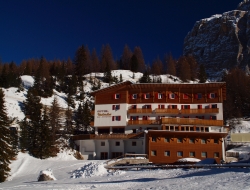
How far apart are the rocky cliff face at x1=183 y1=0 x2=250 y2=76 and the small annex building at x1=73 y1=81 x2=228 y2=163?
92.9 meters

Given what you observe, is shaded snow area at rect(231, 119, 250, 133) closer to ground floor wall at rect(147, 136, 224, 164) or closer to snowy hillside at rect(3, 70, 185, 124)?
ground floor wall at rect(147, 136, 224, 164)

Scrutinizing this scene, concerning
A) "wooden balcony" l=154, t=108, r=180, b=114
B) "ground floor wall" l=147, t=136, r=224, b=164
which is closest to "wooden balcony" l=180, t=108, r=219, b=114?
"wooden balcony" l=154, t=108, r=180, b=114

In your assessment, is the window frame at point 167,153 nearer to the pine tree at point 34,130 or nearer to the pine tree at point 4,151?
the pine tree at point 34,130

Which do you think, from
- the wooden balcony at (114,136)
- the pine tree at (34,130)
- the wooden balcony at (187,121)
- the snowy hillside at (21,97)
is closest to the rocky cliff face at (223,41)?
the snowy hillside at (21,97)

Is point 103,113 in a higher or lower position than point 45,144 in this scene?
higher

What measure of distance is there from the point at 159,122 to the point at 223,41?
113 meters

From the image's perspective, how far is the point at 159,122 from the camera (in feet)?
144

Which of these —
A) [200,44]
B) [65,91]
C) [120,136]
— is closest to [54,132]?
[120,136]

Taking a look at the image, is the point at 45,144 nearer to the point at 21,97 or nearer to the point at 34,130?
the point at 34,130

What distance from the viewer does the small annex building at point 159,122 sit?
135 feet

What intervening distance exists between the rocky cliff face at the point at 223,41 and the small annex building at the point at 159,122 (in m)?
92.9

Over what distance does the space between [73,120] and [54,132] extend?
11.3 metres

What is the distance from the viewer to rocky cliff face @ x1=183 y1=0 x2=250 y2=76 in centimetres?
13750

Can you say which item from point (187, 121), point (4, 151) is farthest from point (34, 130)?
point (187, 121)
